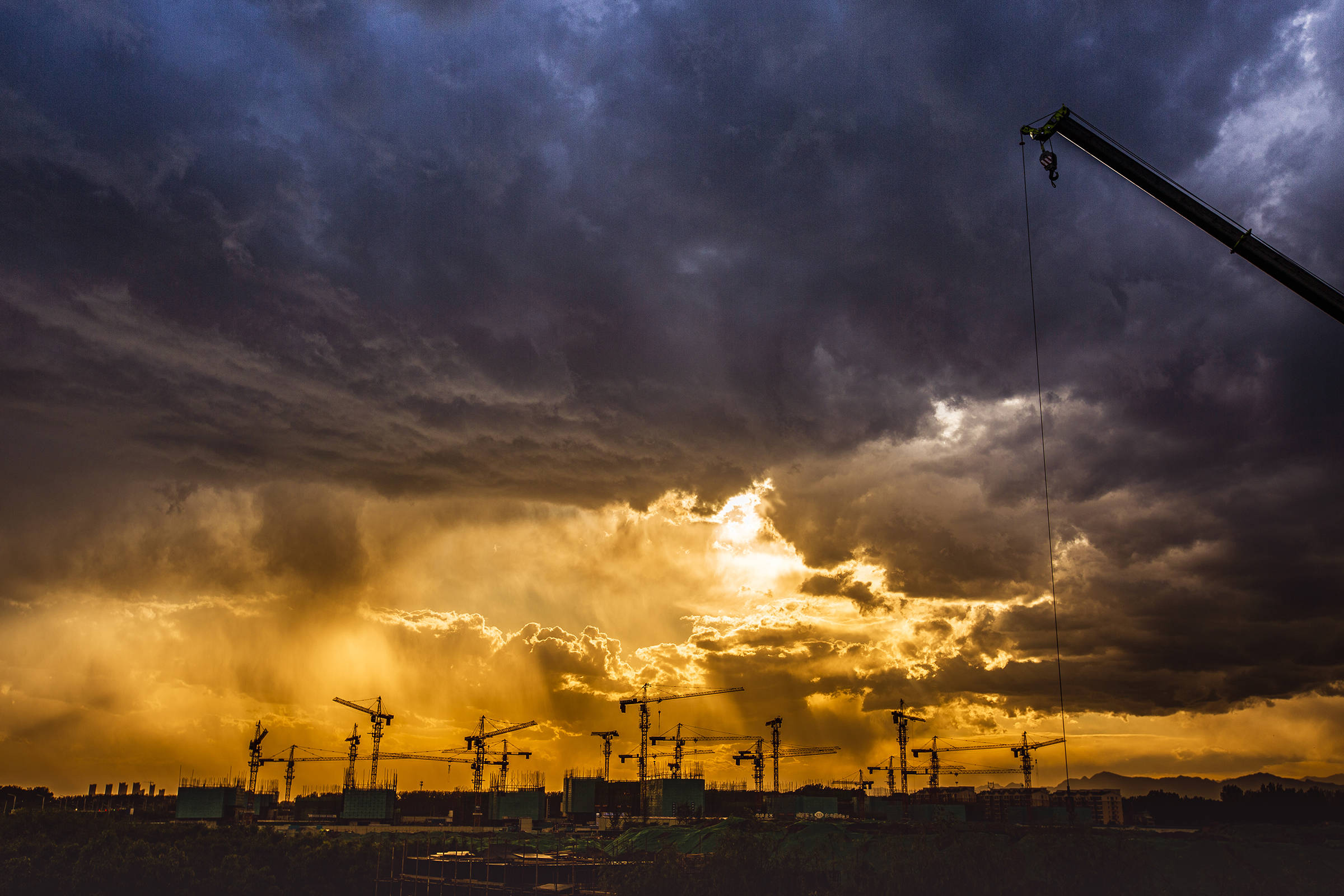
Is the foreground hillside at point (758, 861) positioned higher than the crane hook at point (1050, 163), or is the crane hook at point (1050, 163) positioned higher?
the crane hook at point (1050, 163)

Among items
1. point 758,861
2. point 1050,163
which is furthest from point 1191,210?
point 758,861

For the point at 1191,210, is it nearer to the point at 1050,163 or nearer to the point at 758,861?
the point at 1050,163

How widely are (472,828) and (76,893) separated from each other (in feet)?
322

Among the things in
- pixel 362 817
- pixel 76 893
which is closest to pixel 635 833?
pixel 76 893

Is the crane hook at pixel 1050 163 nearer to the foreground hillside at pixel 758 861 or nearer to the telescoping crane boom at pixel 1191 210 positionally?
the telescoping crane boom at pixel 1191 210

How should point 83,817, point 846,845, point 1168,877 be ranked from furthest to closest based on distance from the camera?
point 83,817, point 846,845, point 1168,877

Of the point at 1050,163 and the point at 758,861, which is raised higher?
the point at 1050,163

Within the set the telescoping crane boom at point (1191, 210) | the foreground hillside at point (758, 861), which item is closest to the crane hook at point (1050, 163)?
the telescoping crane boom at point (1191, 210)

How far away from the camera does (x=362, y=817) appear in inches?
6683

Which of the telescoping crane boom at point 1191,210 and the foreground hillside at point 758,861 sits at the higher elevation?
the telescoping crane boom at point 1191,210

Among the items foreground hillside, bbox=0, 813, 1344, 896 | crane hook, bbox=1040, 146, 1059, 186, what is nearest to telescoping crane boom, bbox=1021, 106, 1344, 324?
crane hook, bbox=1040, 146, 1059, 186

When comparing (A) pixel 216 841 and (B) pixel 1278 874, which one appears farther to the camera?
(A) pixel 216 841

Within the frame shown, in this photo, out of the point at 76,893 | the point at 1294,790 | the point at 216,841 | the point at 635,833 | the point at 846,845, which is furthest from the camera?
the point at 1294,790

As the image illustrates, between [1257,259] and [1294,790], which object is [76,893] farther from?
[1294,790]
